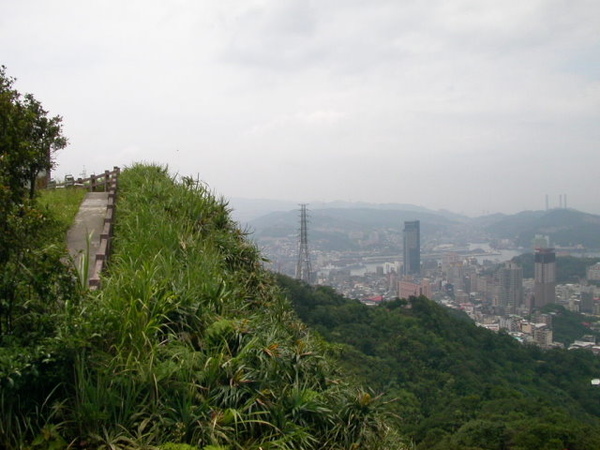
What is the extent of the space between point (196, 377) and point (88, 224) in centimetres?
907

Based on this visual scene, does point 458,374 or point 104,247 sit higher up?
point 104,247

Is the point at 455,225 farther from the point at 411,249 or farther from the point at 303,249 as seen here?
the point at 303,249

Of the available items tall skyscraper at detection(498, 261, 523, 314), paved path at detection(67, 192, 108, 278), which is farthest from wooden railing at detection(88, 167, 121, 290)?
tall skyscraper at detection(498, 261, 523, 314)

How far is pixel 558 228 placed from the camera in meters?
100

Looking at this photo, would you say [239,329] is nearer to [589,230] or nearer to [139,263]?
[139,263]

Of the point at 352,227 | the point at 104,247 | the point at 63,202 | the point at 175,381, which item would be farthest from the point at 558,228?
the point at 175,381

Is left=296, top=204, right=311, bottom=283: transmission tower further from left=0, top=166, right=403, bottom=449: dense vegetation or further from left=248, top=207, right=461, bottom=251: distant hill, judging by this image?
left=0, top=166, right=403, bottom=449: dense vegetation

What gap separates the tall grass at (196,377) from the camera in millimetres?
3631

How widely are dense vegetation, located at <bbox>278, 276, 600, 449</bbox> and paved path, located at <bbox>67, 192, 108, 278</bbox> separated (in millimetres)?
6523

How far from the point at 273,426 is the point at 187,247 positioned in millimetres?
3163

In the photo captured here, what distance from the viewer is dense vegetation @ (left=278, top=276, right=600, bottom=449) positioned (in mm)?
16281

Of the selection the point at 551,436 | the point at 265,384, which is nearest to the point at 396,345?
the point at 551,436

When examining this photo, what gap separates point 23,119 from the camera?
8227 mm

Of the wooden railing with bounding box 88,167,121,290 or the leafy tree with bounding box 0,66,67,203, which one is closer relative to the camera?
the wooden railing with bounding box 88,167,121,290
